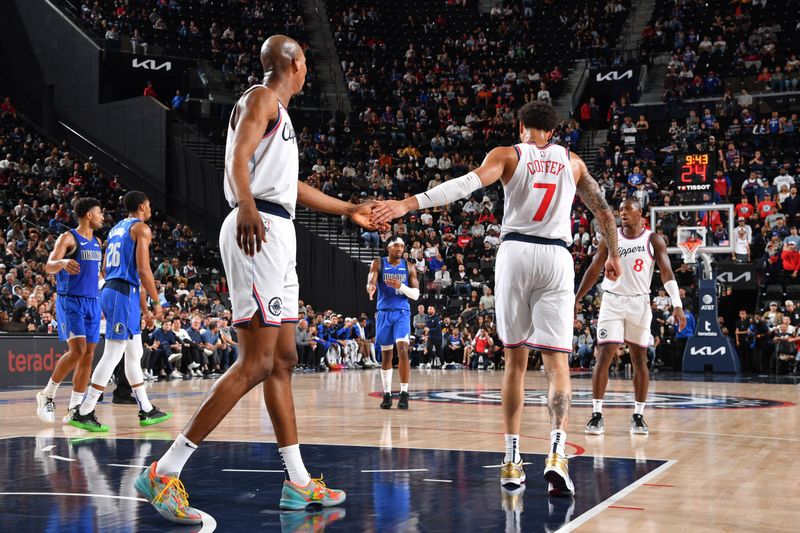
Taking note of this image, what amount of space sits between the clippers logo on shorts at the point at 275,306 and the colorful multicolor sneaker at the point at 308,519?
90 centimetres

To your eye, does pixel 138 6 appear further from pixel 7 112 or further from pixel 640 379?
pixel 640 379

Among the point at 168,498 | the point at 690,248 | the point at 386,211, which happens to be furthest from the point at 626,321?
the point at 690,248

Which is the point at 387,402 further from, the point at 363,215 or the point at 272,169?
the point at 272,169

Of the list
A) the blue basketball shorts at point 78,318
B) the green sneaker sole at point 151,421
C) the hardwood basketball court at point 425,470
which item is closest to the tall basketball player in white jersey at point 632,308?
the hardwood basketball court at point 425,470

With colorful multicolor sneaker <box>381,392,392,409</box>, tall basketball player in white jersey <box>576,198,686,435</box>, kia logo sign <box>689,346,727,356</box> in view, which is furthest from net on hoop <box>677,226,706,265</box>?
tall basketball player in white jersey <box>576,198,686,435</box>

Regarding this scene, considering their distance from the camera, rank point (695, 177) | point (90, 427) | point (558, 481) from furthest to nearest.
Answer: point (695, 177) → point (90, 427) → point (558, 481)

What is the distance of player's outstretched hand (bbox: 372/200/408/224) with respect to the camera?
181 inches

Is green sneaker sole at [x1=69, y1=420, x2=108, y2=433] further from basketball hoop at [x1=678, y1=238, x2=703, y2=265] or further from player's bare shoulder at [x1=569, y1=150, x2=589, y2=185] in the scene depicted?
basketball hoop at [x1=678, y1=238, x2=703, y2=265]

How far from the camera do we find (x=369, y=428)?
7.86 metres

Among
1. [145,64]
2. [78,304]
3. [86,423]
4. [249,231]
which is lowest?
[86,423]

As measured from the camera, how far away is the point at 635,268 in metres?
8.00

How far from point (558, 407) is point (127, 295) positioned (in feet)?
15.1

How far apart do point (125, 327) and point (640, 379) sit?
4579mm

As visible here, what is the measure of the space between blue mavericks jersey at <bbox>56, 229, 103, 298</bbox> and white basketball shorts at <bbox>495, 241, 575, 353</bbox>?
4742 millimetres
